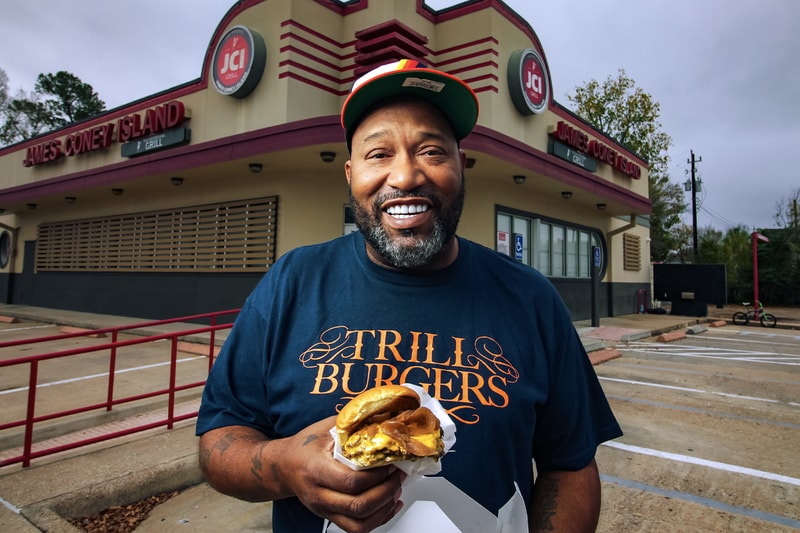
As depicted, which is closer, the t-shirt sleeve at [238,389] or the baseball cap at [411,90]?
the t-shirt sleeve at [238,389]

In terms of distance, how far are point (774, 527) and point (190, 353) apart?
8065mm

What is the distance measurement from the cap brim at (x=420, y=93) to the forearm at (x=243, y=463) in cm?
98

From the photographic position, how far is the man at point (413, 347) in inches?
46.4

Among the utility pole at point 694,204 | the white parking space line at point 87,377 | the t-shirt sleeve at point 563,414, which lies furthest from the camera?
the utility pole at point 694,204

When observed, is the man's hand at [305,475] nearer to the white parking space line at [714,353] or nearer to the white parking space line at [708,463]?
the white parking space line at [708,463]

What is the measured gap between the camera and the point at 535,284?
1.47 m

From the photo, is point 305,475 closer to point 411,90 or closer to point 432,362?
point 432,362

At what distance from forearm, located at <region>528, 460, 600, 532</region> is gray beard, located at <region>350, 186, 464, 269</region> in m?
0.73

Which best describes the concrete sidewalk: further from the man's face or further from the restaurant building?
the restaurant building

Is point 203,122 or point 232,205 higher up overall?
point 203,122

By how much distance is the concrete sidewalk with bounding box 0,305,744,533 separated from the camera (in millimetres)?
2820

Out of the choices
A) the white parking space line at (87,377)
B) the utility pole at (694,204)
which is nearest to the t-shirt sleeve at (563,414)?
the white parking space line at (87,377)

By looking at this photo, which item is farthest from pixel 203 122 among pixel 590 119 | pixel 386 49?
pixel 590 119

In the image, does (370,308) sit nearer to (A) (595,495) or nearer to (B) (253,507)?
(A) (595,495)
